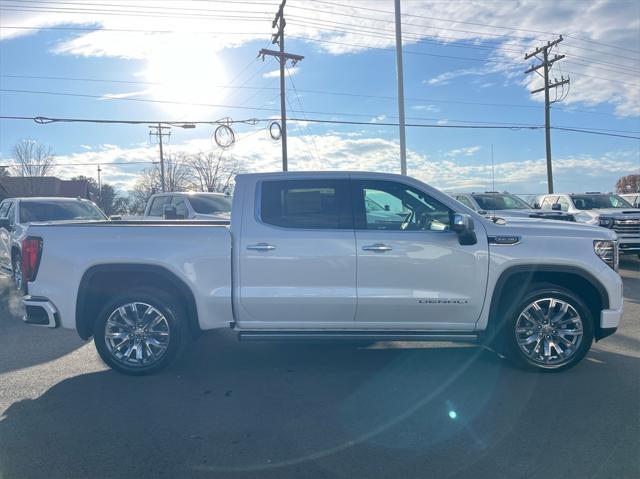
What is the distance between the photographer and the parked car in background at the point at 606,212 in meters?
12.1

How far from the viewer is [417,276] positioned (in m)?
4.73

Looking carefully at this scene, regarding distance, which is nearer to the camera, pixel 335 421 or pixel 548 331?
pixel 335 421

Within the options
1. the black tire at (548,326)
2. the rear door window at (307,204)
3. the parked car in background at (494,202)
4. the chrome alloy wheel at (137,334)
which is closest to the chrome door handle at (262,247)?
the rear door window at (307,204)

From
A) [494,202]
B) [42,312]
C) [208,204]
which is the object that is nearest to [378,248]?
[42,312]

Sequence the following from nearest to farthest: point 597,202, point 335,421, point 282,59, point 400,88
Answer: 1. point 335,421
2. point 597,202
3. point 400,88
4. point 282,59

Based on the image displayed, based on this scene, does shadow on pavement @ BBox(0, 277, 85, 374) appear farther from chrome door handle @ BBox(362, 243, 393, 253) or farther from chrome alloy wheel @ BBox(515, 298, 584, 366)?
chrome alloy wheel @ BBox(515, 298, 584, 366)

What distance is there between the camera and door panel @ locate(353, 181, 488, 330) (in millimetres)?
4711

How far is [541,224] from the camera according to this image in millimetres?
5047

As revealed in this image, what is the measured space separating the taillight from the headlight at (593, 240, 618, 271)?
5430 mm

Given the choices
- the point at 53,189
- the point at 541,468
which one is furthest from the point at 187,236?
the point at 53,189

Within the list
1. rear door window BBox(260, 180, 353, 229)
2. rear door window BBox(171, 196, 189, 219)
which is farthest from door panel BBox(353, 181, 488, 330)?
rear door window BBox(171, 196, 189, 219)

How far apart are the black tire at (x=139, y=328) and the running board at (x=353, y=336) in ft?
2.10

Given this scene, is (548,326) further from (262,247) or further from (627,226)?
(627,226)

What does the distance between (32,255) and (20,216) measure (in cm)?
653
